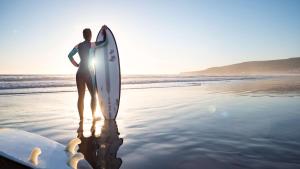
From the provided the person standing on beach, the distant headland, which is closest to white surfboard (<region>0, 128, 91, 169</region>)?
the person standing on beach

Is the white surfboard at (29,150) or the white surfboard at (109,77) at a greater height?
the white surfboard at (109,77)

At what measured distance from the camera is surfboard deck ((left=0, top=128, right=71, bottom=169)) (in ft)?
6.75

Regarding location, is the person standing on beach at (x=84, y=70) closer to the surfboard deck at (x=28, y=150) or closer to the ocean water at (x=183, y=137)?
the ocean water at (x=183, y=137)

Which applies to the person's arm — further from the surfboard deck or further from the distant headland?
the distant headland

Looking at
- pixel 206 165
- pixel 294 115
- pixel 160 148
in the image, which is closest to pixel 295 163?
A: pixel 206 165

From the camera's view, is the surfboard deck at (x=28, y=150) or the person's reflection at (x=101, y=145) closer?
the surfboard deck at (x=28, y=150)

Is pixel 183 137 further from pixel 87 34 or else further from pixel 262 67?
pixel 262 67

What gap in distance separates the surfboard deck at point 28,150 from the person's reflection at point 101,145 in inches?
27.6

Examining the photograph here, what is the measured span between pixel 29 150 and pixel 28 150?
1 cm

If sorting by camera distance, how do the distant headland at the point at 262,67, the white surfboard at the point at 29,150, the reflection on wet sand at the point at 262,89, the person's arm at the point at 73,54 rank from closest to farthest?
the white surfboard at the point at 29,150 < the person's arm at the point at 73,54 < the reflection on wet sand at the point at 262,89 < the distant headland at the point at 262,67

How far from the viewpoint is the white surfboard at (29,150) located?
2.05 m

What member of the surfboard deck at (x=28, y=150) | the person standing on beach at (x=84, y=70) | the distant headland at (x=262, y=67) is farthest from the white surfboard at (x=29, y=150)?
the distant headland at (x=262, y=67)

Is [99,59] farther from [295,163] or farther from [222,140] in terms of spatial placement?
[295,163]

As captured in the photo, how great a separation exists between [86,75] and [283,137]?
4.11 meters
